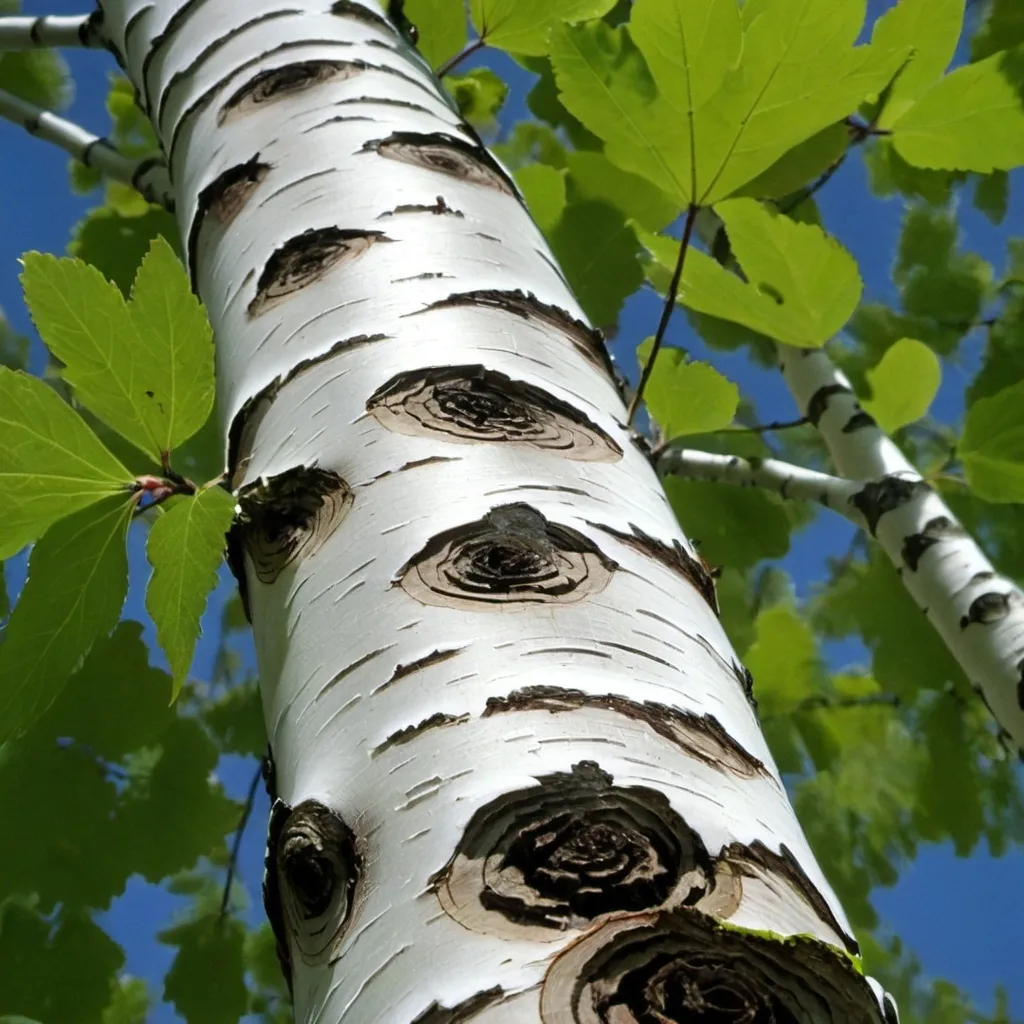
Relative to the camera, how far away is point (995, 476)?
2.98ft

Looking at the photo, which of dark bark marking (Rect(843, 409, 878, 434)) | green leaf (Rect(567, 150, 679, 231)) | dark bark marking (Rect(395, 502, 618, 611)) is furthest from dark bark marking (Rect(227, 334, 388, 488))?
dark bark marking (Rect(843, 409, 878, 434))

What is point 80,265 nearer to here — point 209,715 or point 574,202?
point 574,202

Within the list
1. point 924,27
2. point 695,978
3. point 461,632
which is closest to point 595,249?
point 924,27

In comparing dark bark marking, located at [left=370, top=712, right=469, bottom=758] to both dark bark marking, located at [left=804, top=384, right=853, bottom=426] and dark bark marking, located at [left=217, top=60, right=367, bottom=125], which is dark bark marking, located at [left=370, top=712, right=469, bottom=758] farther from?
dark bark marking, located at [left=804, top=384, right=853, bottom=426]

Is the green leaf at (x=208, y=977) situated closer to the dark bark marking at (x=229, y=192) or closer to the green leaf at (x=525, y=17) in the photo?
the dark bark marking at (x=229, y=192)

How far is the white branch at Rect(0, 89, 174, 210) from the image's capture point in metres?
1.00

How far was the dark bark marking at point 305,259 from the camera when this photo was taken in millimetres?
550

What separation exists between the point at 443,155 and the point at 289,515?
11.2 inches

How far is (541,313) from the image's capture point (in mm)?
553

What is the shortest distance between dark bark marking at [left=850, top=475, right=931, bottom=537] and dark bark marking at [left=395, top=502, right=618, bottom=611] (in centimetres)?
66

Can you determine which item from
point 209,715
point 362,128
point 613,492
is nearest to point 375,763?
point 613,492

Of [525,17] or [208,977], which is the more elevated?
[525,17]

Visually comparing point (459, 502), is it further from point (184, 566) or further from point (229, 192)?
point (229, 192)

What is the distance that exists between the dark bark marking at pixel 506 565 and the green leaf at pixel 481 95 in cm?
105
